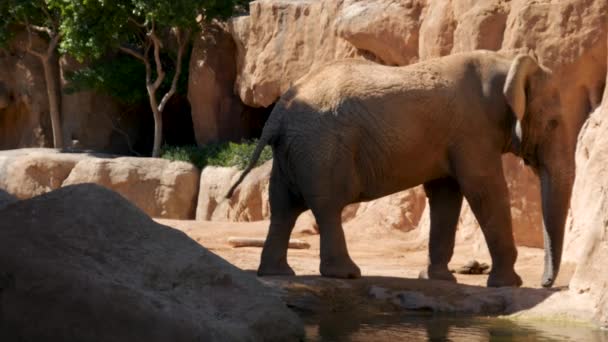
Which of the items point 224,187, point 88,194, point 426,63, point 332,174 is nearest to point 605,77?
point 426,63

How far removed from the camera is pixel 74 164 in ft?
77.6

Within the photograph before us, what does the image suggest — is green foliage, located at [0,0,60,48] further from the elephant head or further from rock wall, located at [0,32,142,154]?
the elephant head

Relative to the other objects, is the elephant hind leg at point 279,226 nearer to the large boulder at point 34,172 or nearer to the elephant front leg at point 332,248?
the elephant front leg at point 332,248

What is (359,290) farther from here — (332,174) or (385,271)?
(385,271)

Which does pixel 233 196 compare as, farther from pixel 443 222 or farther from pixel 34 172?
pixel 443 222

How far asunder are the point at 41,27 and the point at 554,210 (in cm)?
1944

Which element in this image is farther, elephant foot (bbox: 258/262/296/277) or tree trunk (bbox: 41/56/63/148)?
tree trunk (bbox: 41/56/63/148)

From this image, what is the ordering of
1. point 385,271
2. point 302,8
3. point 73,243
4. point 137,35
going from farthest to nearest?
point 137,35 < point 302,8 < point 385,271 < point 73,243

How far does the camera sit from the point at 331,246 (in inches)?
422

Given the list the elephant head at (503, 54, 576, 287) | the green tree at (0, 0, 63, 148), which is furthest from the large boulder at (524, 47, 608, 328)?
the green tree at (0, 0, 63, 148)

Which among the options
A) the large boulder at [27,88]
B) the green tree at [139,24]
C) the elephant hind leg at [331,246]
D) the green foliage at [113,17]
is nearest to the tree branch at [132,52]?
the green tree at [139,24]

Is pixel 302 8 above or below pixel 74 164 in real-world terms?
above

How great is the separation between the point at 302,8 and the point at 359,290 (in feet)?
40.4

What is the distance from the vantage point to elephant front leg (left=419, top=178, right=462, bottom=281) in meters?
11.7
